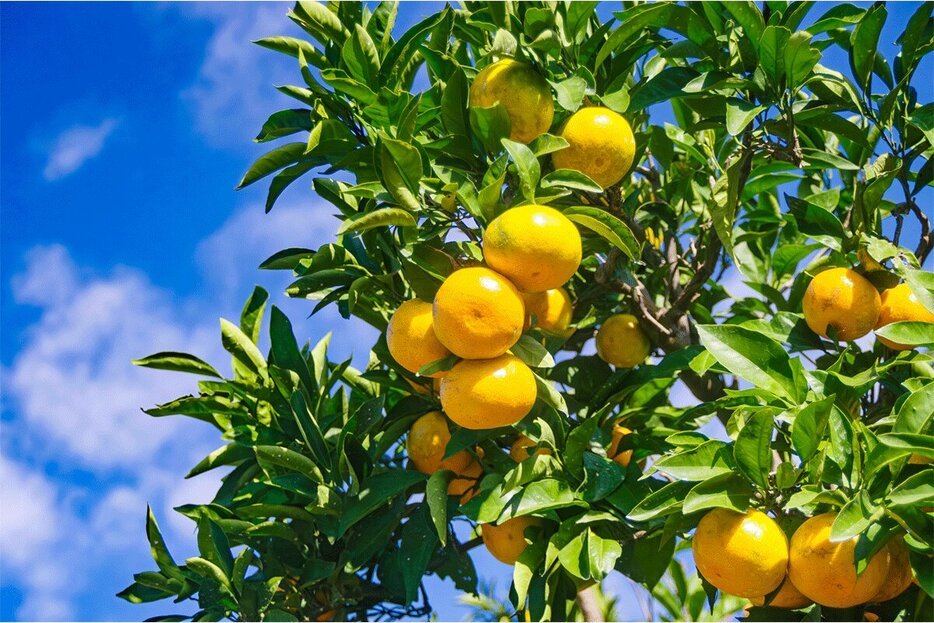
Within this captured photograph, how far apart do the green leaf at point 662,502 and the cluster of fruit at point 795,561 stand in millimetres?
70

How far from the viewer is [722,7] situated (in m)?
2.08

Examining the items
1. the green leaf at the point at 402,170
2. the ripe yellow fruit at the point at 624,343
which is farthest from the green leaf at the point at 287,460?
the ripe yellow fruit at the point at 624,343

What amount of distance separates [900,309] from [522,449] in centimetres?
90

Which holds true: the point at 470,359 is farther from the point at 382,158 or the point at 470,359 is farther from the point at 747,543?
the point at 747,543

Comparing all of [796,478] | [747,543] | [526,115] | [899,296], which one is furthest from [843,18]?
[747,543]

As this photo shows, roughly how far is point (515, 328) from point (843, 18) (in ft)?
3.86

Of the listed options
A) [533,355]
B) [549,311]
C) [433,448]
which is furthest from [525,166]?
[433,448]

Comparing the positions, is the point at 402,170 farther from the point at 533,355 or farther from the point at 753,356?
the point at 753,356

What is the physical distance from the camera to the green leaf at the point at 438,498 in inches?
75.3

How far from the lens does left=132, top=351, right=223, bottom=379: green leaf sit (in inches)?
91.0

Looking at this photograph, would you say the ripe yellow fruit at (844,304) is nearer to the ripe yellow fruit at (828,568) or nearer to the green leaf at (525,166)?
the ripe yellow fruit at (828,568)

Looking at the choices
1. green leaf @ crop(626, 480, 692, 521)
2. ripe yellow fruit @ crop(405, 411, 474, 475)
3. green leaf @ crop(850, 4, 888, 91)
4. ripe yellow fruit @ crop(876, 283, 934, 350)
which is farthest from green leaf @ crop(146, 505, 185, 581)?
green leaf @ crop(850, 4, 888, 91)

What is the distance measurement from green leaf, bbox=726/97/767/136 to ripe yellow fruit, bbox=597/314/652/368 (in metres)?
0.70

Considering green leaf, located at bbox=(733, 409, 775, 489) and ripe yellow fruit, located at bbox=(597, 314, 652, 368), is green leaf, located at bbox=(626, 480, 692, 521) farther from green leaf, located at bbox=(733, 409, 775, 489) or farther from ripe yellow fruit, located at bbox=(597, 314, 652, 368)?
ripe yellow fruit, located at bbox=(597, 314, 652, 368)
